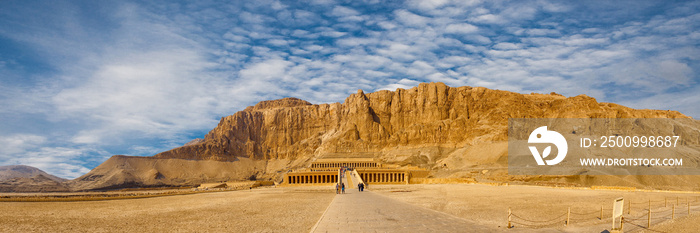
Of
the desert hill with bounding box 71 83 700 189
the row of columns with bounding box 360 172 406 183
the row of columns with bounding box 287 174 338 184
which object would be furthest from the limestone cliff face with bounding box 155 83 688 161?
the row of columns with bounding box 287 174 338 184

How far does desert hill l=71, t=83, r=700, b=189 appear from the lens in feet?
411

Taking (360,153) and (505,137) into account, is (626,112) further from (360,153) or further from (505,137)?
(360,153)

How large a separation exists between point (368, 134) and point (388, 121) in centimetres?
1202

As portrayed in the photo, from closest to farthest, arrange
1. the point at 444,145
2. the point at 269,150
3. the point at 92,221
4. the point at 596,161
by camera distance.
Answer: the point at 92,221 < the point at 596,161 < the point at 444,145 < the point at 269,150

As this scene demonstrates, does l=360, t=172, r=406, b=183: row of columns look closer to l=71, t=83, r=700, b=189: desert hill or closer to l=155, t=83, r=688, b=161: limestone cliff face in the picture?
l=71, t=83, r=700, b=189: desert hill

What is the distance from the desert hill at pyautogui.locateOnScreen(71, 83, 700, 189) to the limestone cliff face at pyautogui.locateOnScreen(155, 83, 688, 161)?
1.18 feet

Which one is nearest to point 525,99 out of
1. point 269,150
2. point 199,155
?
point 269,150

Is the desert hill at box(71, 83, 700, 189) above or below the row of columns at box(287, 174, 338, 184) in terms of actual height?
above

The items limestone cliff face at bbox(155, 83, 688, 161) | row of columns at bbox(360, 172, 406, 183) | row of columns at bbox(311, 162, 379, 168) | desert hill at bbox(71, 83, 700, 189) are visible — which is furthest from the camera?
limestone cliff face at bbox(155, 83, 688, 161)

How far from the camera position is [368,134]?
154 meters

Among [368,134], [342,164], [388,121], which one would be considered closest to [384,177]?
[342,164]

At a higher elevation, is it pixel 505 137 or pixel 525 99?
pixel 525 99

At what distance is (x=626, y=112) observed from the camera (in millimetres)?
126500

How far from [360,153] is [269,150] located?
5206cm
